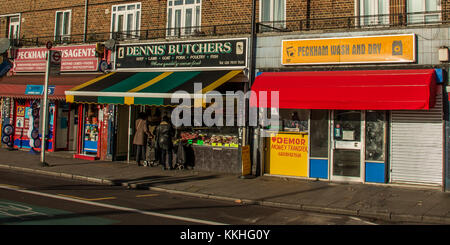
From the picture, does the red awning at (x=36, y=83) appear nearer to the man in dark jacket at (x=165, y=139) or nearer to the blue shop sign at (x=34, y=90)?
the blue shop sign at (x=34, y=90)

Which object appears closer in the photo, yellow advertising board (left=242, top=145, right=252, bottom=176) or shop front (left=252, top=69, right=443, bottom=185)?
shop front (left=252, top=69, right=443, bottom=185)

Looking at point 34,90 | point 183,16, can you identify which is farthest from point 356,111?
point 34,90

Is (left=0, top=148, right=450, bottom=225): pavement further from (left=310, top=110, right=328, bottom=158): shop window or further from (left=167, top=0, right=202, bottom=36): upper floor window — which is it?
(left=167, top=0, right=202, bottom=36): upper floor window

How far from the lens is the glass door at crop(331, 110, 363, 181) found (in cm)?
1285

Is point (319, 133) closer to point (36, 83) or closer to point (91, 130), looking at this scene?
point (91, 130)

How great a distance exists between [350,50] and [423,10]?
2.44 meters

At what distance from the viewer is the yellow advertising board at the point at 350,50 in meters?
12.2

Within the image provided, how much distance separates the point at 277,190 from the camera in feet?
38.3

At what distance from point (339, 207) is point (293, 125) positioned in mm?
4554

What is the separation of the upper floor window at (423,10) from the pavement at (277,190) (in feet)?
16.3

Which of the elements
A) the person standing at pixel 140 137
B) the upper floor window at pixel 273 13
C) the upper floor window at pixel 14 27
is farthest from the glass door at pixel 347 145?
the upper floor window at pixel 14 27

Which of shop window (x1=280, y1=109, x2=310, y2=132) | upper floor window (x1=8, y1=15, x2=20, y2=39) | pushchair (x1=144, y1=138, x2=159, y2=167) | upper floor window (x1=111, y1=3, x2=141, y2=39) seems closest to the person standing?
pushchair (x1=144, y1=138, x2=159, y2=167)

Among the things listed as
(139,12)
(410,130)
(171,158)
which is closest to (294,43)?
(410,130)

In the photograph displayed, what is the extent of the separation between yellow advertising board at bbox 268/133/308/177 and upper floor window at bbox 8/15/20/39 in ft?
50.3
